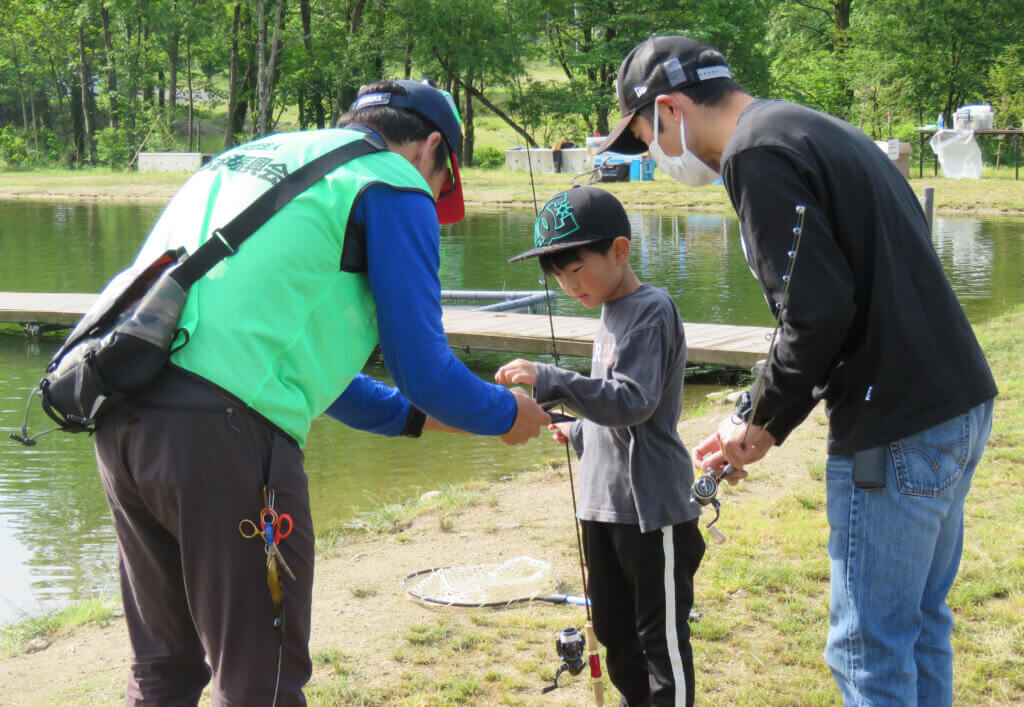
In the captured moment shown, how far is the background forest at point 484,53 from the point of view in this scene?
3500 centimetres

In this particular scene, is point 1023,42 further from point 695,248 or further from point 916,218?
point 916,218

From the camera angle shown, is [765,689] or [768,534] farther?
[768,534]

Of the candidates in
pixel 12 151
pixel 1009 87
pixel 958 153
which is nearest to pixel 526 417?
pixel 958 153

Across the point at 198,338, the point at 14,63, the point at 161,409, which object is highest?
the point at 14,63

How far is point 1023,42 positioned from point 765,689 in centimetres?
3826

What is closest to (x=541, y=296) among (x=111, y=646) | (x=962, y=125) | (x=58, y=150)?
(x=111, y=646)

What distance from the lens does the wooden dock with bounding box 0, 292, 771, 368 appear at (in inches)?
361

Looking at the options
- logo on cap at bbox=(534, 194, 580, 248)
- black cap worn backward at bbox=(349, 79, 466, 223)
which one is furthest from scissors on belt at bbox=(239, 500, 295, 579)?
logo on cap at bbox=(534, 194, 580, 248)

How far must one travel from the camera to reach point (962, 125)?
29469 mm

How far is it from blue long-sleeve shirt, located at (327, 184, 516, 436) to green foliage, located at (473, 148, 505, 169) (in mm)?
41439

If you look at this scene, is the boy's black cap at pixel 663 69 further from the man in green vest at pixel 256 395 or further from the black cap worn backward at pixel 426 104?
the man in green vest at pixel 256 395

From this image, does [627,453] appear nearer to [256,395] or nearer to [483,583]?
[256,395]

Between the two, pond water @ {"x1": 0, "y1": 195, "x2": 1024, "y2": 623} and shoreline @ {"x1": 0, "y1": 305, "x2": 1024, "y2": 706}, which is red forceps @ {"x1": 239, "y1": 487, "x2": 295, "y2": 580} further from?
pond water @ {"x1": 0, "y1": 195, "x2": 1024, "y2": 623}

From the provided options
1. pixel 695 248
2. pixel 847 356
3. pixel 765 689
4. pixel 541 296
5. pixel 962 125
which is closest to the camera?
pixel 847 356
